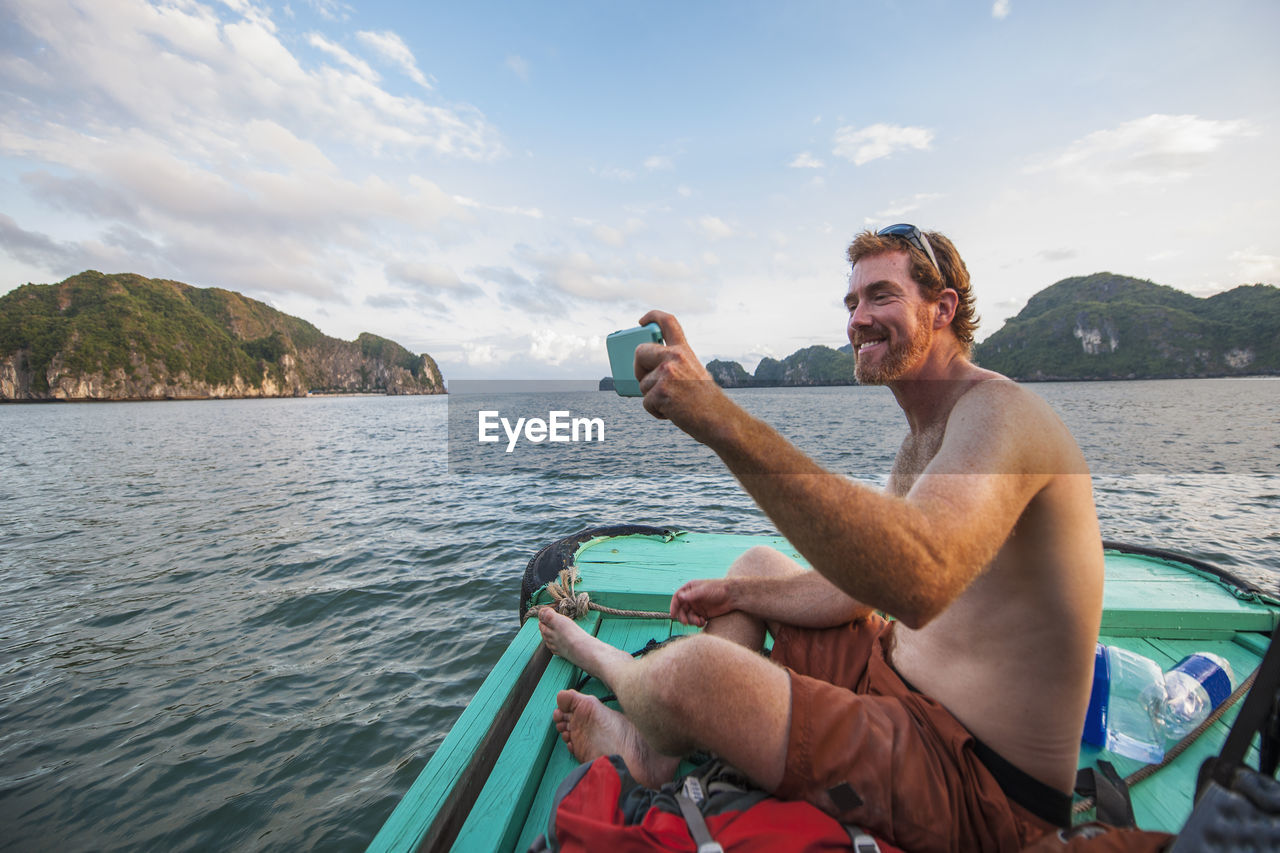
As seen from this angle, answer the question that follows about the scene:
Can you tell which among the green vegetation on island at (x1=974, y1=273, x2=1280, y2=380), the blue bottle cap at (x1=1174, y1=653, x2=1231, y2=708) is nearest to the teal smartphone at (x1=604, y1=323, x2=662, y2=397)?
the blue bottle cap at (x1=1174, y1=653, x2=1231, y2=708)

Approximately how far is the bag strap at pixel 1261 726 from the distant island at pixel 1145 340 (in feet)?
320

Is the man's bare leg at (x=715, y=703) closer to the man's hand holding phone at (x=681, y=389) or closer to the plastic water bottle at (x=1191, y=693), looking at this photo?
the man's hand holding phone at (x=681, y=389)

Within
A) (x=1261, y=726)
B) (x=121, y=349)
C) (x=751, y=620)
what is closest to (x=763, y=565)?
(x=751, y=620)

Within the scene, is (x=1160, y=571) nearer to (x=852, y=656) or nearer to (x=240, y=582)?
(x=852, y=656)

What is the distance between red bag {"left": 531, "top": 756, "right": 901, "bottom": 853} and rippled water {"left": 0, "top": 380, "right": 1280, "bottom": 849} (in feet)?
9.30

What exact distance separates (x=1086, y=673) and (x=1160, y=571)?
4.22 meters

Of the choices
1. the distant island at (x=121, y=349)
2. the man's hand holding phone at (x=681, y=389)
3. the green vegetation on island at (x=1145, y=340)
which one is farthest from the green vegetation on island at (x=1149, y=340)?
the distant island at (x=121, y=349)

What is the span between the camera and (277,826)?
377 centimetres

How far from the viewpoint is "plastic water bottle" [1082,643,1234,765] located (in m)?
2.62

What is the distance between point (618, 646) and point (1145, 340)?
499 feet

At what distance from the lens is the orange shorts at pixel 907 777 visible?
171 centimetres

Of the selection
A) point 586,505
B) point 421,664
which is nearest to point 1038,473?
point 421,664

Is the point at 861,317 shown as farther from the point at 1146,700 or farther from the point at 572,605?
the point at 572,605

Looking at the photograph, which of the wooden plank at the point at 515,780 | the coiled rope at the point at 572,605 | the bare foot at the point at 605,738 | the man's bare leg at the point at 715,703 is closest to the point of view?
the man's bare leg at the point at 715,703
